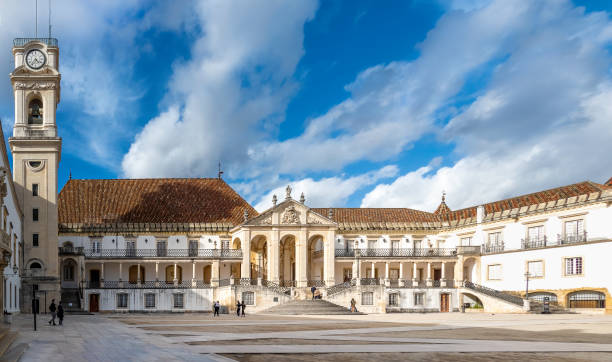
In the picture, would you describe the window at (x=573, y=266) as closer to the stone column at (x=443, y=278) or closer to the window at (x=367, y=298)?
the stone column at (x=443, y=278)

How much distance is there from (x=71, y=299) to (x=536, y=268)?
1403 inches

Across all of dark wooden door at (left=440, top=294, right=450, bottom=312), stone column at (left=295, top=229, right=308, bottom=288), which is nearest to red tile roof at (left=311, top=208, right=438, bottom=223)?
stone column at (left=295, top=229, right=308, bottom=288)

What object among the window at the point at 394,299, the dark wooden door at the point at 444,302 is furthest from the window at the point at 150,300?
the dark wooden door at the point at 444,302

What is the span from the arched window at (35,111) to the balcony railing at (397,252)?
2720 cm

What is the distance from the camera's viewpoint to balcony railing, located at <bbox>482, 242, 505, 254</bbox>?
181 ft

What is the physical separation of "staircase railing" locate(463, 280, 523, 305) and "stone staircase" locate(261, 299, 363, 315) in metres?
10.8

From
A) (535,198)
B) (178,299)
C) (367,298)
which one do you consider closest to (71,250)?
(178,299)

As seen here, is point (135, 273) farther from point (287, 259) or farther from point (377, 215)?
point (377, 215)

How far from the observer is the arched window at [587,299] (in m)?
44.3

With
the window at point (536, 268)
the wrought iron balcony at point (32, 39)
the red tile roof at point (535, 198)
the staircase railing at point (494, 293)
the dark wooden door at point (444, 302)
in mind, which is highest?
the wrought iron balcony at point (32, 39)

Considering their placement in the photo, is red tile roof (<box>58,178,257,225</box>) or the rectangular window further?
red tile roof (<box>58,178,257,225</box>)

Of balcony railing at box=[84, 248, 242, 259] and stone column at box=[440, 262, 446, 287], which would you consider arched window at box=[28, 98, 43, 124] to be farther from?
stone column at box=[440, 262, 446, 287]

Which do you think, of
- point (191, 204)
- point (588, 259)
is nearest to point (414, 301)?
point (588, 259)

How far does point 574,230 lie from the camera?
47.3m
